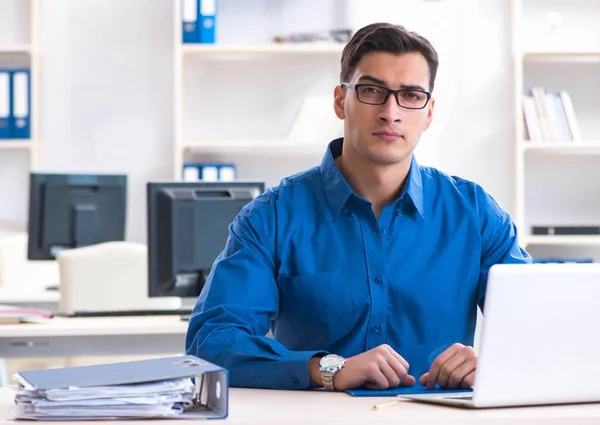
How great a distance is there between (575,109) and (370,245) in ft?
11.6

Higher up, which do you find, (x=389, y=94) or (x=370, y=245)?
(x=389, y=94)

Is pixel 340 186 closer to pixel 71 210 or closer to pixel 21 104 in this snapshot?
pixel 71 210

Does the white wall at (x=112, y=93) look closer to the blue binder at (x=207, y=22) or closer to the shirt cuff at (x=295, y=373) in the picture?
the blue binder at (x=207, y=22)

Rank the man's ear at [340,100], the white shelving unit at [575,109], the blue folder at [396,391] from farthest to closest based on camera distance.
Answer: the white shelving unit at [575,109] < the man's ear at [340,100] < the blue folder at [396,391]

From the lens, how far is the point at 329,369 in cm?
169

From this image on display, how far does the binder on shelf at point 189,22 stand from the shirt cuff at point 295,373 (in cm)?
358

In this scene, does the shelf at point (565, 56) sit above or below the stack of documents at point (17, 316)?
above

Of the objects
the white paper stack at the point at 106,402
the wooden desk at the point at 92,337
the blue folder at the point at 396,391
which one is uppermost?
the white paper stack at the point at 106,402

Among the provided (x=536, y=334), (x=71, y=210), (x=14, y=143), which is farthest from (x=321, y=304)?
(x=14, y=143)

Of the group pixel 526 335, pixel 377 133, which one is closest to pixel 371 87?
pixel 377 133

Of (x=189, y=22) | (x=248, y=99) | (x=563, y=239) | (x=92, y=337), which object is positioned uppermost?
(x=189, y=22)

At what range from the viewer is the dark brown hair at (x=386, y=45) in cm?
200

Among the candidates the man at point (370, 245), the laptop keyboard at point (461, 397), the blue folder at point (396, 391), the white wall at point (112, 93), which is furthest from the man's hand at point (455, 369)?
the white wall at point (112, 93)

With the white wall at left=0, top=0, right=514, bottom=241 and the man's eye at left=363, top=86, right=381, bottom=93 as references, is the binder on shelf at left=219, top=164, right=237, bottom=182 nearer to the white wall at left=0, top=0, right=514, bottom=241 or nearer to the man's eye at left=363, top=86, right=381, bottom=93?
the white wall at left=0, top=0, right=514, bottom=241
